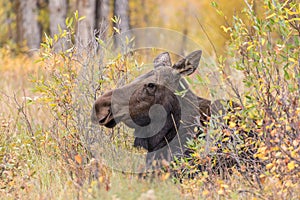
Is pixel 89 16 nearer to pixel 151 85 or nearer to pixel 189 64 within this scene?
pixel 189 64

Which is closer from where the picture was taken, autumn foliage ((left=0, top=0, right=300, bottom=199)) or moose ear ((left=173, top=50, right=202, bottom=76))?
autumn foliage ((left=0, top=0, right=300, bottom=199))

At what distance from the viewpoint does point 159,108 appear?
5965mm

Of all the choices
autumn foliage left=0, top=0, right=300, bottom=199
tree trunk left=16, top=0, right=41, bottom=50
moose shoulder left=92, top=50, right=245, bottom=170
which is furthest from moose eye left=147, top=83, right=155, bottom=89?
tree trunk left=16, top=0, right=41, bottom=50

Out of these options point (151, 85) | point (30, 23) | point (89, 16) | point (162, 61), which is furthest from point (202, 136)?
point (30, 23)

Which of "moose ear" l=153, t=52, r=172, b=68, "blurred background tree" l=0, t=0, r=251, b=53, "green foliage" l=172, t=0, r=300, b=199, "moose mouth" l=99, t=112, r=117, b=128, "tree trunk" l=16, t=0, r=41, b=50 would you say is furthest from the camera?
"tree trunk" l=16, t=0, r=41, b=50

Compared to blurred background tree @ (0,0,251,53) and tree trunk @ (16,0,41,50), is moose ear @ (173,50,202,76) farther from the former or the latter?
tree trunk @ (16,0,41,50)

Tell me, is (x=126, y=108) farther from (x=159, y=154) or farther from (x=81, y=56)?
(x=81, y=56)

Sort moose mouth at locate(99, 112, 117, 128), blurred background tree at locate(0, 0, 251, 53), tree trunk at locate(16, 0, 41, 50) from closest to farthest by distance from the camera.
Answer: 1. moose mouth at locate(99, 112, 117, 128)
2. blurred background tree at locate(0, 0, 251, 53)
3. tree trunk at locate(16, 0, 41, 50)

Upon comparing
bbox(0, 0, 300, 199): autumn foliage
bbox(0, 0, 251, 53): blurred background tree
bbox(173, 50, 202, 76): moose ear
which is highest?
bbox(0, 0, 251, 53): blurred background tree

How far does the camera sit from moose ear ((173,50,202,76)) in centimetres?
597

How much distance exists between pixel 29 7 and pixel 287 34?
1805 centimetres

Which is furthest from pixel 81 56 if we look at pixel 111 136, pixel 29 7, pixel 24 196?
pixel 29 7

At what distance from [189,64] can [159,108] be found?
1.61 ft

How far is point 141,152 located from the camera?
20.6ft
